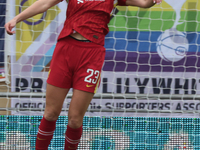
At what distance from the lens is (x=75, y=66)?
1.05 m

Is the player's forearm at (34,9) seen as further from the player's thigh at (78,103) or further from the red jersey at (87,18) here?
the player's thigh at (78,103)

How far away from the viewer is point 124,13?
7.39ft

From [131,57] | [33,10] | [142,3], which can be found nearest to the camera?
[33,10]

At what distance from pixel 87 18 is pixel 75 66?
244mm

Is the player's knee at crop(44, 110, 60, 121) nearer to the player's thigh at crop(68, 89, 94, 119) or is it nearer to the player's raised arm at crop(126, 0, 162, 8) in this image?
the player's thigh at crop(68, 89, 94, 119)

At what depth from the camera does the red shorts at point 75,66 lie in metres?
1.04

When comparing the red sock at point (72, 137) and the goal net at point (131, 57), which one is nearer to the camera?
the red sock at point (72, 137)

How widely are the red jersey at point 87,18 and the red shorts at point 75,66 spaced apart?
45 millimetres

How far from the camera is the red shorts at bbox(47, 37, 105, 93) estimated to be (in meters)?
1.04

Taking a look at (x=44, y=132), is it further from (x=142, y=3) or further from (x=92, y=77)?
(x=142, y=3)

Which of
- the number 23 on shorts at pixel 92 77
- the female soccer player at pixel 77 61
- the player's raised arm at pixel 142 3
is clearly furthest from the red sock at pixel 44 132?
the player's raised arm at pixel 142 3

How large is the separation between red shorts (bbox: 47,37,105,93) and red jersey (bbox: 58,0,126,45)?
0.04 metres

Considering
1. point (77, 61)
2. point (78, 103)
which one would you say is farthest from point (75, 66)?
point (78, 103)

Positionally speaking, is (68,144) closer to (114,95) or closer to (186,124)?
(114,95)
